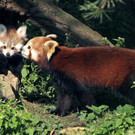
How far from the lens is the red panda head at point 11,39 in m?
4.62

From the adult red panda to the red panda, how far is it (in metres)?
0.33

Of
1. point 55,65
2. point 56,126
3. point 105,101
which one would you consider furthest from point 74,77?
point 105,101

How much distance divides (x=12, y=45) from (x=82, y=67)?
4.40 ft

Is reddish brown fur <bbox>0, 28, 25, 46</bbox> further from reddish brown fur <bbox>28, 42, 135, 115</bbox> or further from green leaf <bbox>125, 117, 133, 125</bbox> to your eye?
green leaf <bbox>125, 117, 133, 125</bbox>

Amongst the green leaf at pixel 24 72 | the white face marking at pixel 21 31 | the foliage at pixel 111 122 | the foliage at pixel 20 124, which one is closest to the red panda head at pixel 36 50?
the green leaf at pixel 24 72

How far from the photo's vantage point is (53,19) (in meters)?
4.62

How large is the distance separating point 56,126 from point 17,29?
2.11 meters

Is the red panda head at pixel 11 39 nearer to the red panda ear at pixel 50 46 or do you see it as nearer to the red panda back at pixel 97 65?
the red panda ear at pixel 50 46

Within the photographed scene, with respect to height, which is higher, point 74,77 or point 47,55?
A: point 47,55

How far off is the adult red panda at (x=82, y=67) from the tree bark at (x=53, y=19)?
394 millimetres

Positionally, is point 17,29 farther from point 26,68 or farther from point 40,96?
point 40,96

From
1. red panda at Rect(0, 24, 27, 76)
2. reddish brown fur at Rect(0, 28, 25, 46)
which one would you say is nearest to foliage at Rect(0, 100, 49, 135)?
red panda at Rect(0, 24, 27, 76)

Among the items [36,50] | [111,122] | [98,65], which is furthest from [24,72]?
[111,122]

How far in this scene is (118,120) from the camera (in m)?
3.36
